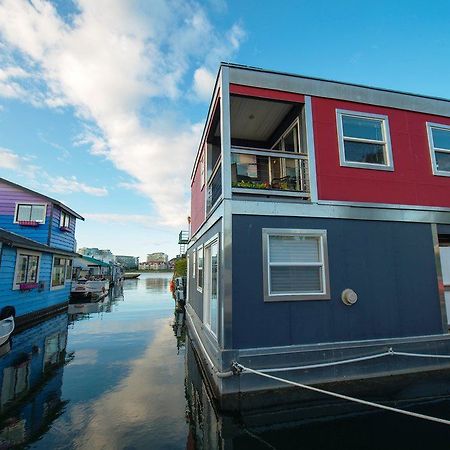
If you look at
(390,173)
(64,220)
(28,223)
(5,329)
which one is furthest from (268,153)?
(64,220)

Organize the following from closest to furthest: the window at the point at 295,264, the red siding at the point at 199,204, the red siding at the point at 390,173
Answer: the window at the point at 295,264 < the red siding at the point at 390,173 < the red siding at the point at 199,204

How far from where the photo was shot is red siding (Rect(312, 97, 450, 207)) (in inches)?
255

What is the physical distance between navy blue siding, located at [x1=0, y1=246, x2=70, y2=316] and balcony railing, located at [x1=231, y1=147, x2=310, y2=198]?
30.3 feet

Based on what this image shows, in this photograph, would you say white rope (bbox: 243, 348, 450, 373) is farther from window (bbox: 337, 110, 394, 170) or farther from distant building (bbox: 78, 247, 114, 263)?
distant building (bbox: 78, 247, 114, 263)

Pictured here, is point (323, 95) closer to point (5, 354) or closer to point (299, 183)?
point (299, 183)

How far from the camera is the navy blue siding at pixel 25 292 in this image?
10.5m

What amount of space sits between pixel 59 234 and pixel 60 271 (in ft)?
6.98

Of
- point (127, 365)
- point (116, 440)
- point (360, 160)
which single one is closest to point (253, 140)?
point (360, 160)

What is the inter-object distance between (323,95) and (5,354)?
10.6 m

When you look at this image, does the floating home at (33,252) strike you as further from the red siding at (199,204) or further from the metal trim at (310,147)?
the metal trim at (310,147)

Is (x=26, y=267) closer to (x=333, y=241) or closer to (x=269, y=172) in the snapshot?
(x=269, y=172)

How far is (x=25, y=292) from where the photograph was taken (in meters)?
11.9

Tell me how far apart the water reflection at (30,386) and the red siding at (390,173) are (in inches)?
257

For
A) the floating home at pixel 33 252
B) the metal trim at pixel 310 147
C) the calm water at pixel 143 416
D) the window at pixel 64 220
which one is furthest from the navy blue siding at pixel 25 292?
the metal trim at pixel 310 147
